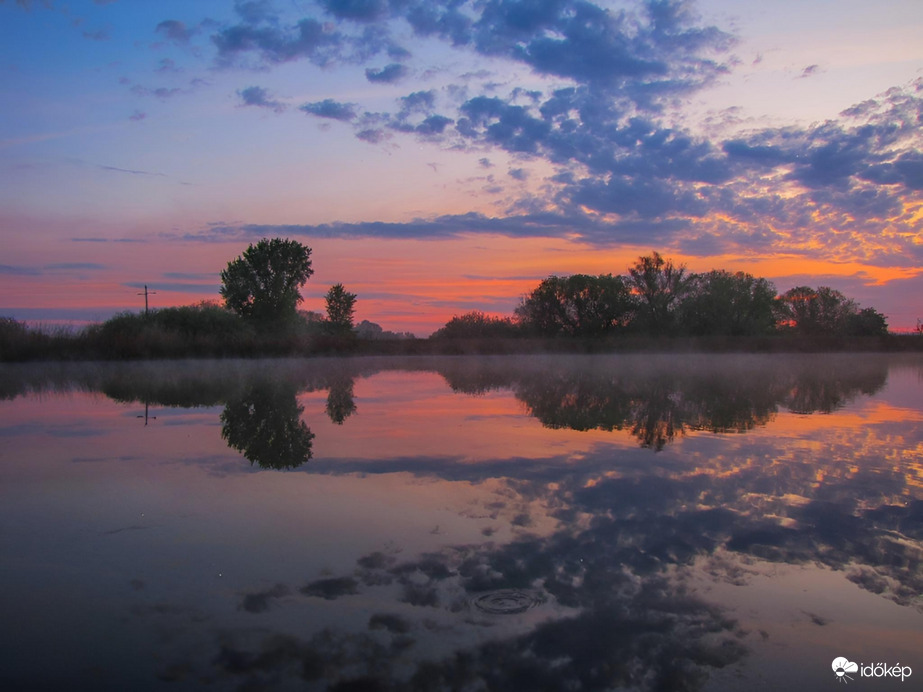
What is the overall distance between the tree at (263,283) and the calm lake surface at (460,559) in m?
45.6

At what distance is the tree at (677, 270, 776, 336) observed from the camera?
54.5 meters

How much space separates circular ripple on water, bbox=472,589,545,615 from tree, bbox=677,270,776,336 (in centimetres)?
5452

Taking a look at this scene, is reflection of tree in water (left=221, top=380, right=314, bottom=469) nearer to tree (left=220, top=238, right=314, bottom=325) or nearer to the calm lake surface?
the calm lake surface

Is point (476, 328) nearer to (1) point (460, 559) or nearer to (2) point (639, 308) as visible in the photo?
(2) point (639, 308)

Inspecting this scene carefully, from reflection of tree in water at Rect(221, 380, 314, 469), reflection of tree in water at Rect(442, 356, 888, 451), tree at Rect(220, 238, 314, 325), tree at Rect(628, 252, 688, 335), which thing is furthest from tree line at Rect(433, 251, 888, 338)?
Result: reflection of tree in water at Rect(221, 380, 314, 469)

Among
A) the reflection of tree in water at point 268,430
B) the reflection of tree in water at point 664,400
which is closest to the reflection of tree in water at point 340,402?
the reflection of tree in water at point 268,430

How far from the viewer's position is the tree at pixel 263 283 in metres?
53.6

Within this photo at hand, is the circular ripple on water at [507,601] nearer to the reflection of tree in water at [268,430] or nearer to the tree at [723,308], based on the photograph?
the reflection of tree in water at [268,430]

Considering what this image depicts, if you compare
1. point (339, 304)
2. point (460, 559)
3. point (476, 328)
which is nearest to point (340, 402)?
point (460, 559)

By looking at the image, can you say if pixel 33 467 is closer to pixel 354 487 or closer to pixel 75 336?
pixel 354 487

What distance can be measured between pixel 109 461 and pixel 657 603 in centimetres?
641

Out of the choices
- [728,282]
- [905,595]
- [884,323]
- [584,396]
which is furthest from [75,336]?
[884,323]

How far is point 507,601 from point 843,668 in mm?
1609

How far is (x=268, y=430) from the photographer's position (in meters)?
9.52
